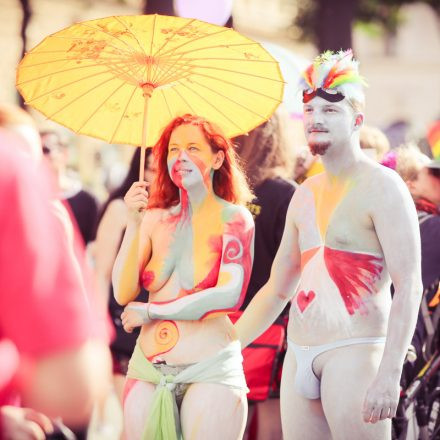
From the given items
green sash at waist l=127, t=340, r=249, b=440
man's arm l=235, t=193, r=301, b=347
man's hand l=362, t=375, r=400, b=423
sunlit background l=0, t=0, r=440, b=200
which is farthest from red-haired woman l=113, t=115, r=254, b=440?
sunlit background l=0, t=0, r=440, b=200

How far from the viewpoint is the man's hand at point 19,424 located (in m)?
2.00

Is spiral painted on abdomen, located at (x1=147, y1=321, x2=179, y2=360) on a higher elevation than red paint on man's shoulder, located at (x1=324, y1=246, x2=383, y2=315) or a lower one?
lower

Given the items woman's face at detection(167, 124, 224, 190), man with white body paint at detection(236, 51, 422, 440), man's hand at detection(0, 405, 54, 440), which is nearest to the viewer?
man's hand at detection(0, 405, 54, 440)

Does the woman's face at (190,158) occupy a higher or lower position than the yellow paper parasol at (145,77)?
lower

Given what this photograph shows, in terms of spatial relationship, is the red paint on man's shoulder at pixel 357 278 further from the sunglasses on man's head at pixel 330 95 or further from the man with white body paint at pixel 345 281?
the sunglasses on man's head at pixel 330 95

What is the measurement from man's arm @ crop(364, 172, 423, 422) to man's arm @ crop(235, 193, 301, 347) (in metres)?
0.47

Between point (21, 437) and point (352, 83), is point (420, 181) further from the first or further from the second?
point (21, 437)

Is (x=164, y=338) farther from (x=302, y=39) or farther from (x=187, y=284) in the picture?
(x=302, y=39)

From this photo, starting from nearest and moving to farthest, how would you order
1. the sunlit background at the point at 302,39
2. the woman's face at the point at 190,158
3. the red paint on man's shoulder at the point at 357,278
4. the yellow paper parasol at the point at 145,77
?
the red paint on man's shoulder at the point at 357,278
the woman's face at the point at 190,158
the yellow paper parasol at the point at 145,77
the sunlit background at the point at 302,39

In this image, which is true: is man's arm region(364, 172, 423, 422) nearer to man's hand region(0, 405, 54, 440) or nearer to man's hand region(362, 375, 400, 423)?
man's hand region(362, 375, 400, 423)

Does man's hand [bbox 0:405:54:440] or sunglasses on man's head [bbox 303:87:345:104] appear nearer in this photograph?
man's hand [bbox 0:405:54:440]

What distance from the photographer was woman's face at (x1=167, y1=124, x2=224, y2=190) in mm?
4422

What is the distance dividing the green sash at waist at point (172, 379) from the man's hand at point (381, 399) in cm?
53

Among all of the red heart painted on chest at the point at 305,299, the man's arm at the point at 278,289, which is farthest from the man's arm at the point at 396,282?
the man's arm at the point at 278,289
